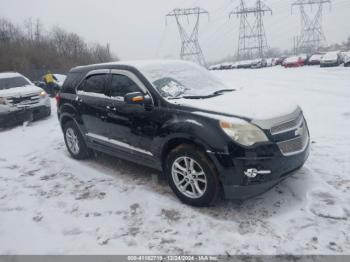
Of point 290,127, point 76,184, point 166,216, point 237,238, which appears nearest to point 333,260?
point 237,238

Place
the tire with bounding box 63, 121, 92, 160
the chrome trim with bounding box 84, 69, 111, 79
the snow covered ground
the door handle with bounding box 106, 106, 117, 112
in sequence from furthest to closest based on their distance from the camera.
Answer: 1. the tire with bounding box 63, 121, 92, 160
2. the chrome trim with bounding box 84, 69, 111, 79
3. the door handle with bounding box 106, 106, 117, 112
4. the snow covered ground

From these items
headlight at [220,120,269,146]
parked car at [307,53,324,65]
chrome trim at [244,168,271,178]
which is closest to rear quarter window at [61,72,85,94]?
headlight at [220,120,269,146]

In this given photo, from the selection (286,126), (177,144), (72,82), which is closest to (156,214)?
(177,144)

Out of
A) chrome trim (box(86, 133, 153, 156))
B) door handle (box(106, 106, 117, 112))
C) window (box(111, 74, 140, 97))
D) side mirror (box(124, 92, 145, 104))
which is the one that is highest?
window (box(111, 74, 140, 97))

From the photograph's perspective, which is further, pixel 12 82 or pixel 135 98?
pixel 12 82

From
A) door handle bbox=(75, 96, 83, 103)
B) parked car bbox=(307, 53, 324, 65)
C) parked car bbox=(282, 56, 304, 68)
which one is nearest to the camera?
door handle bbox=(75, 96, 83, 103)

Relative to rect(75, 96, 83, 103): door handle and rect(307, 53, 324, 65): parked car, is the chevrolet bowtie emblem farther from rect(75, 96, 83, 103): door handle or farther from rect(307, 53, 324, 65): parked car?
rect(307, 53, 324, 65): parked car

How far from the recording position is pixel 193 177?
3.51m

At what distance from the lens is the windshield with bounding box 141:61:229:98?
3.99 meters

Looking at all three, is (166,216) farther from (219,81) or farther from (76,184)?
(219,81)

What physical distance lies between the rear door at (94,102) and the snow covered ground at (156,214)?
0.79 meters

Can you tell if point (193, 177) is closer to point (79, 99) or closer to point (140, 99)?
point (140, 99)

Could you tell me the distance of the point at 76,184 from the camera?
15.4 feet

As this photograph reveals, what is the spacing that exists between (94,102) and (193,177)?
2.34m
